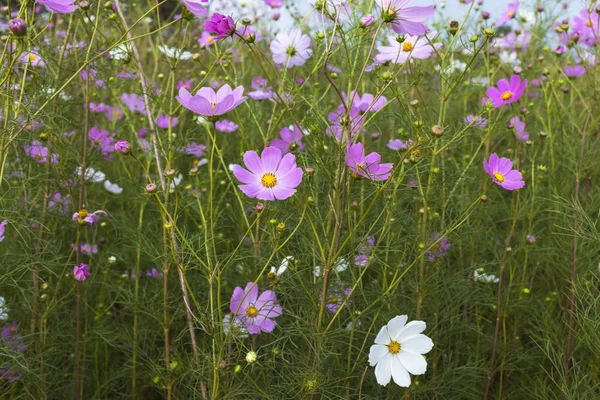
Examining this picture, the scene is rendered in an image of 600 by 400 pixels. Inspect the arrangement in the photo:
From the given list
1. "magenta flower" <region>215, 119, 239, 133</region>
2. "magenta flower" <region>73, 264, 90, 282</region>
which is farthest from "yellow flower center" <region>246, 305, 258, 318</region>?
"magenta flower" <region>215, 119, 239, 133</region>

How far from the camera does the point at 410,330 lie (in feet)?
3.19

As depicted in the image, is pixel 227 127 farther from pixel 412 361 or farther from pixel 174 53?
pixel 412 361

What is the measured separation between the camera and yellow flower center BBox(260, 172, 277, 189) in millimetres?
933

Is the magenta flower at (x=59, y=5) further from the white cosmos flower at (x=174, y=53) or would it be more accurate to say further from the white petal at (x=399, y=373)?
the white petal at (x=399, y=373)

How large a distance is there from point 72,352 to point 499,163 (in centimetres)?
107

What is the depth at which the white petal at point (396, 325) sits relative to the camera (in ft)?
3.13

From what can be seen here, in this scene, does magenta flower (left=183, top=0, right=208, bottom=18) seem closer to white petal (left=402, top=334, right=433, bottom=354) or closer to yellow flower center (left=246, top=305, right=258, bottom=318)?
yellow flower center (left=246, top=305, right=258, bottom=318)

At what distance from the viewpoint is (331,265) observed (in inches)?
34.8

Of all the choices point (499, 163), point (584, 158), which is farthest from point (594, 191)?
point (499, 163)

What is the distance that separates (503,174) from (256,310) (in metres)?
0.53

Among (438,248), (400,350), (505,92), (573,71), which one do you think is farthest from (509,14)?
(400,350)

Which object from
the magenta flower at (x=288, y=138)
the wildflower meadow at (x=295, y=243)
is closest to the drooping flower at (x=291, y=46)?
the wildflower meadow at (x=295, y=243)

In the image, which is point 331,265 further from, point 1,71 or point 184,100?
point 1,71

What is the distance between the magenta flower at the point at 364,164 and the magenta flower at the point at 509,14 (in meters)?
1.47
